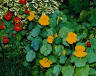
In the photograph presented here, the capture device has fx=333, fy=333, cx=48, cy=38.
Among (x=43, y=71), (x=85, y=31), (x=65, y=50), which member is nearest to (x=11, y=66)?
(x=43, y=71)

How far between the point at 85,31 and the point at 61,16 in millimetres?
330

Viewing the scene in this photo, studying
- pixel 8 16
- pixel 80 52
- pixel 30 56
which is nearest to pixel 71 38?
pixel 80 52

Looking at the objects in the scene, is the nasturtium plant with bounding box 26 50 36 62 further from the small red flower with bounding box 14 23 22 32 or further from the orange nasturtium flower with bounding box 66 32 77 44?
the orange nasturtium flower with bounding box 66 32 77 44

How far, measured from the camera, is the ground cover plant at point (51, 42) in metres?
3.65

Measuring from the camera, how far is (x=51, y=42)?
147 inches

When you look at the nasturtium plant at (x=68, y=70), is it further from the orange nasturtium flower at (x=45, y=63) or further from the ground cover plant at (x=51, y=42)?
the orange nasturtium flower at (x=45, y=63)

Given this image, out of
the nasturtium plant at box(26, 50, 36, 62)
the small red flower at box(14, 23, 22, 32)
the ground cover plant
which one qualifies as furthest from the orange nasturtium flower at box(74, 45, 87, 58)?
the small red flower at box(14, 23, 22, 32)

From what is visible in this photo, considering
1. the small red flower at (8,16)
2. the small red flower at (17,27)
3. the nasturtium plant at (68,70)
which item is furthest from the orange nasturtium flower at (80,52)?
the small red flower at (8,16)

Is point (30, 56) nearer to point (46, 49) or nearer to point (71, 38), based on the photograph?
point (46, 49)

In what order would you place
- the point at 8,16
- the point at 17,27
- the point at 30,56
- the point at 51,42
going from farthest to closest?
the point at 8,16 → the point at 17,27 → the point at 30,56 → the point at 51,42

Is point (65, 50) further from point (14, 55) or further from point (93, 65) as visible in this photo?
point (14, 55)

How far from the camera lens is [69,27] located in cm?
390

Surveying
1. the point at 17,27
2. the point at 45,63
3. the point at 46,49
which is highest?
the point at 17,27

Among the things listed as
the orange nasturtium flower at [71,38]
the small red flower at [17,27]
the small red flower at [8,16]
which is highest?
the small red flower at [8,16]
